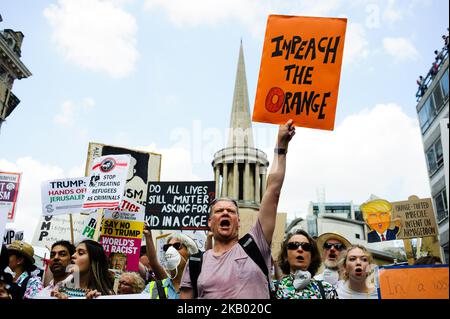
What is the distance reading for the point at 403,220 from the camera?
29.0 ft

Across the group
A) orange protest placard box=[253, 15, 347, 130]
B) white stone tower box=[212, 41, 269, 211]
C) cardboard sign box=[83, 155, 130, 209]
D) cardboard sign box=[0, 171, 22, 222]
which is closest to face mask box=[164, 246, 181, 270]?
orange protest placard box=[253, 15, 347, 130]

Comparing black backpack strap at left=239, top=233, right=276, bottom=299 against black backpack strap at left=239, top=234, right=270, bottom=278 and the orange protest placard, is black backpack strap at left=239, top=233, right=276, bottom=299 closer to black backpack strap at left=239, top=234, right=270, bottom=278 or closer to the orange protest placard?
black backpack strap at left=239, top=234, right=270, bottom=278

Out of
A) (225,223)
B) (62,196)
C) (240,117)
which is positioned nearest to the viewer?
(225,223)

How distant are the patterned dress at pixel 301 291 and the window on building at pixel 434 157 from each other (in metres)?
18.7

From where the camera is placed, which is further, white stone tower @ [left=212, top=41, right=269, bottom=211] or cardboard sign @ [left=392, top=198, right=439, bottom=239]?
white stone tower @ [left=212, top=41, right=269, bottom=211]

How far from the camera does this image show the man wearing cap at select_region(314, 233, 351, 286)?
17.9ft

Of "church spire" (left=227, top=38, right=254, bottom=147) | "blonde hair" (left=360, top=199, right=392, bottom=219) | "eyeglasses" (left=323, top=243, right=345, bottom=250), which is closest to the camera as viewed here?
"eyeglasses" (left=323, top=243, right=345, bottom=250)

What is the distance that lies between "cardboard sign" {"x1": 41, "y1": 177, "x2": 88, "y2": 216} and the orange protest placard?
19.1ft

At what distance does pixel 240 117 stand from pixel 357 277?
44.9 m

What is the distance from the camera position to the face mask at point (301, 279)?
12.3ft

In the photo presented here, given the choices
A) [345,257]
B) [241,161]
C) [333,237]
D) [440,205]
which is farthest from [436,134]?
[241,161]

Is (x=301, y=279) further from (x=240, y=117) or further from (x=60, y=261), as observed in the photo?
(x=240, y=117)

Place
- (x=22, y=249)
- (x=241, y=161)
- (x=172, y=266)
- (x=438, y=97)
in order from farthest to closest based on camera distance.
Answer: (x=241, y=161) → (x=438, y=97) → (x=22, y=249) → (x=172, y=266)
